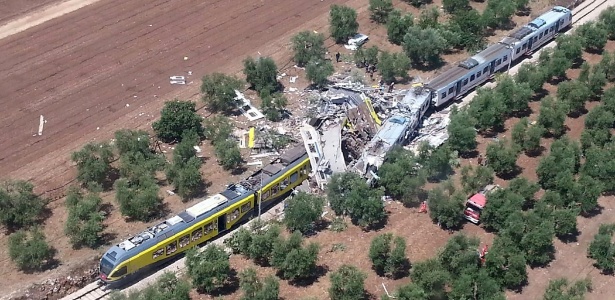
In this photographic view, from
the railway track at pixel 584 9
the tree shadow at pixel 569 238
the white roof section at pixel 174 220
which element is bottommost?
the railway track at pixel 584 9

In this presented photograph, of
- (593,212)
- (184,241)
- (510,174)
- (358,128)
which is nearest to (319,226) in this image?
(184,241)

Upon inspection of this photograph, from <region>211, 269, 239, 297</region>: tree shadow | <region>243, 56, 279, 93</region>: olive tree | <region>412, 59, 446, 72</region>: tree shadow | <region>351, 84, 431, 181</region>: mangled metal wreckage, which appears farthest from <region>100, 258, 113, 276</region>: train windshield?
<region>412, 59, 446, 72</region>: tree shadow

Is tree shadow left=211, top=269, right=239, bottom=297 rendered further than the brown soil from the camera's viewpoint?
No

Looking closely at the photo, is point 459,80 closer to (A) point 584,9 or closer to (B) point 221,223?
(B) point 221,223

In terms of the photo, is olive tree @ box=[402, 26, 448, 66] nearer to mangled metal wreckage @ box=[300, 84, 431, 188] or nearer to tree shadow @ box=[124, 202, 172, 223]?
mangled metal wreckage @ box=[300, 84, 431, 188]

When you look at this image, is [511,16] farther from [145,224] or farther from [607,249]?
[145,224]

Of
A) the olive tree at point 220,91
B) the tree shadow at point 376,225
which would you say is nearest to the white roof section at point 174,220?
the tree shadow at point 376,225

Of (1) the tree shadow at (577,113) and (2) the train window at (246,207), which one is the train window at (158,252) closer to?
(2) the train window at (246,207)
